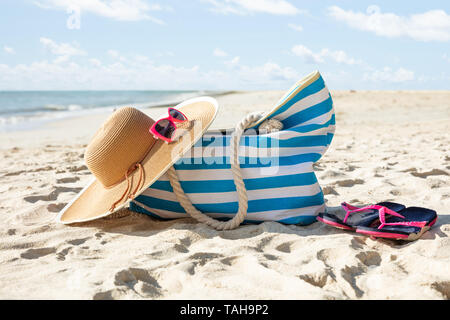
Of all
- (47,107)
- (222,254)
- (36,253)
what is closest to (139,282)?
(222,254)

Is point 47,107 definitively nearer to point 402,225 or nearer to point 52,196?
point 52,196

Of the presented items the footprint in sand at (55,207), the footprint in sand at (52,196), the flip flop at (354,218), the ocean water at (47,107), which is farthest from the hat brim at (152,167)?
the ocean water at (47,107)

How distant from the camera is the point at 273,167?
2197 mm

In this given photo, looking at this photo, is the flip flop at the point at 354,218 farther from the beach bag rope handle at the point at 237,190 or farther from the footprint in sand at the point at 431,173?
the footprint in sand at the point at 431,173

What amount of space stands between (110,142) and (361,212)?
1.42 m

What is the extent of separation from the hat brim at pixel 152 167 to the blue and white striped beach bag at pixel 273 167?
0.09 meters

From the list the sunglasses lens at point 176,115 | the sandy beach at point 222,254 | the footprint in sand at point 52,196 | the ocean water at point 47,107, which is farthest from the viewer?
the ocean water at point 47,107

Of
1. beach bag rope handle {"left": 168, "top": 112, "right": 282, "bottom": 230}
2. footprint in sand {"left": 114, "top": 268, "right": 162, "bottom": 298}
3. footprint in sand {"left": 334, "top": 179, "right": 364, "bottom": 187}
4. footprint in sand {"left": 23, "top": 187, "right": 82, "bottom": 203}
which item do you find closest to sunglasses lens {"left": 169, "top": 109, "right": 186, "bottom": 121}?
beach bag rope handle {"left": 168, "top": 112, "right": 282, "bottom": 230}

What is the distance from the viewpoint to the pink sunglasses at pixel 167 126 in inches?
87.8

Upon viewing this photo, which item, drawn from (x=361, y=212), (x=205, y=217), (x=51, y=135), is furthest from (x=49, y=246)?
(x=51, y=135)

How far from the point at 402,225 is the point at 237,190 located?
32.7 inches
